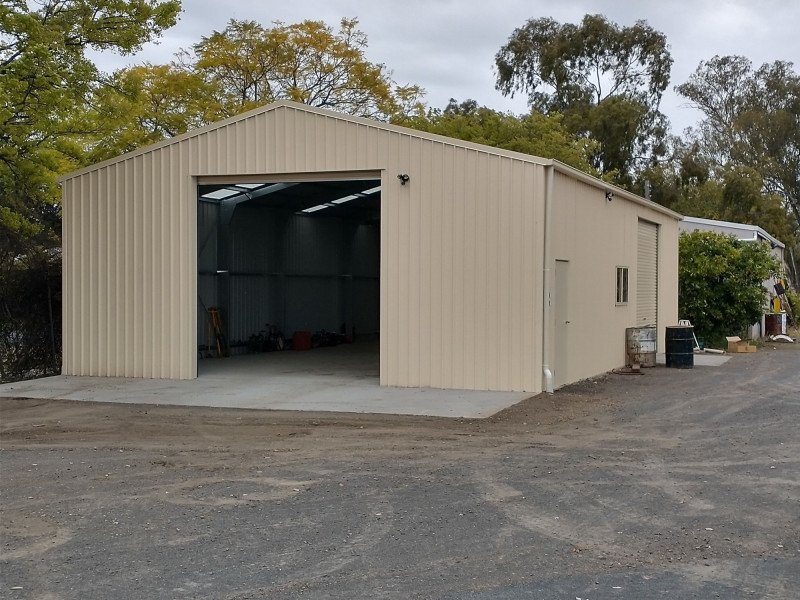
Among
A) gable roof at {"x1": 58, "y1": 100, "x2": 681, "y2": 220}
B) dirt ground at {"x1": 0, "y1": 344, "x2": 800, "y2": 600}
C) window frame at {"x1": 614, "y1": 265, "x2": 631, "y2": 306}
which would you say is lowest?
dirt ground at {"x1": 0, "y1": 344, "x2": 800, "y2": 600}

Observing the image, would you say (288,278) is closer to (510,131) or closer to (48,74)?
(48,74)

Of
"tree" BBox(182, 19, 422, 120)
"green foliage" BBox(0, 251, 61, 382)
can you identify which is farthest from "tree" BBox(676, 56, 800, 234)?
"green foliage" BBox(0, 251, 61, 382)

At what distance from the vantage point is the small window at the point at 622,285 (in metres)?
18.9

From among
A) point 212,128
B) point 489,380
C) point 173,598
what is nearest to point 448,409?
point 489,380

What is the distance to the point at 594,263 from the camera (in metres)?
17.0

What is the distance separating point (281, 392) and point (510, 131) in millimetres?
25654

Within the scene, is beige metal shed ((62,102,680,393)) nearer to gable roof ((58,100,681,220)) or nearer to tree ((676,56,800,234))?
gable roof ((58,100,681,220))

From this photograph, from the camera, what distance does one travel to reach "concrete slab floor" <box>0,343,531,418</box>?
1277 cm

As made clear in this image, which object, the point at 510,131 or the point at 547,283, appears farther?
the point at 510,131

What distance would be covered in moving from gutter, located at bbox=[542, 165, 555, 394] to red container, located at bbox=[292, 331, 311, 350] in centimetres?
1035

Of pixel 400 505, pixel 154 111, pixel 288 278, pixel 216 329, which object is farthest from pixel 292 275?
pixel 400 505

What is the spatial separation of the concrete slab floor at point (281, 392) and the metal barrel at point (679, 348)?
19.5 ft

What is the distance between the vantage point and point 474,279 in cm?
1428

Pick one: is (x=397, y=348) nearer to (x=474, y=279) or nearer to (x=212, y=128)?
(x=474, y=279)
